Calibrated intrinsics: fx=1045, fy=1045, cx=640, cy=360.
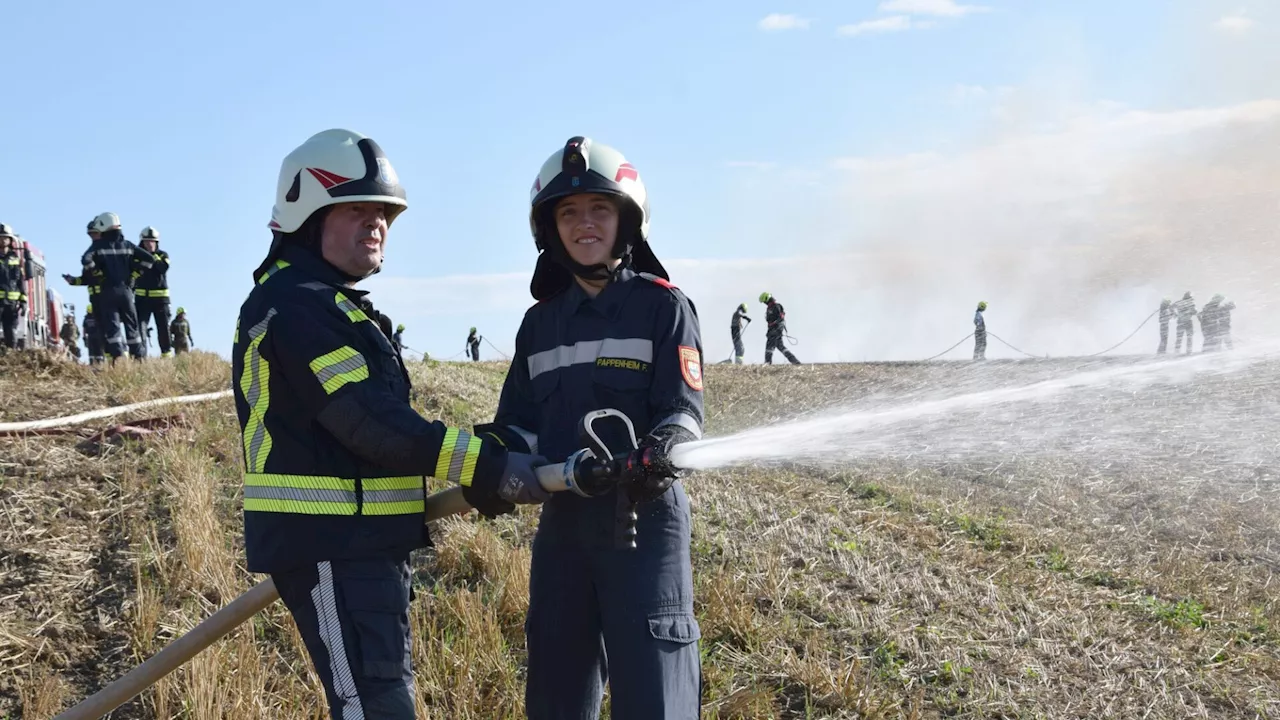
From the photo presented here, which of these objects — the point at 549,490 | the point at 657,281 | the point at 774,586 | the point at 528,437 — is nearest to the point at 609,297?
the point at 657,281

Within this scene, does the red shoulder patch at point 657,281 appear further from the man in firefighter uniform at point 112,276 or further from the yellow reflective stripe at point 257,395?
the man in firefighter uniform at point 112,276

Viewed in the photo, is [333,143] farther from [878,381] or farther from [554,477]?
[878,381]

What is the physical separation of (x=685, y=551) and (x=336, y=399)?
1.17 m

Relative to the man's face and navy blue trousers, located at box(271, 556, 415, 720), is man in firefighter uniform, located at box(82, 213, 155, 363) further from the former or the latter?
navy blue trousers, located at box(271, 556, 415, 720)

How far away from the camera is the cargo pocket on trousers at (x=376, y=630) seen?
295 cm

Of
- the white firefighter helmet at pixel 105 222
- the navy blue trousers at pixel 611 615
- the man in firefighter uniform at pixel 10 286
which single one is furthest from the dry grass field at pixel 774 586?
the man in firefighter uniform at pixel 10 286

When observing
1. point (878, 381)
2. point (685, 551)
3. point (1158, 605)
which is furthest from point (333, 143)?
point (878, 381)

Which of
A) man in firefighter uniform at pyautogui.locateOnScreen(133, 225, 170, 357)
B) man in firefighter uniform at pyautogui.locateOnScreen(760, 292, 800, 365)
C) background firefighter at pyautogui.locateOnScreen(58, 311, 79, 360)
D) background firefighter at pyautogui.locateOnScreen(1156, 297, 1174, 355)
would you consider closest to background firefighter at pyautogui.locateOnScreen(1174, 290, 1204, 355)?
background firefighter at pyautogui.locateOnScreen(1156, 297, 1174, 355)

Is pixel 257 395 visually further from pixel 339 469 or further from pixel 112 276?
pixel 112 276

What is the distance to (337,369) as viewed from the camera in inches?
121

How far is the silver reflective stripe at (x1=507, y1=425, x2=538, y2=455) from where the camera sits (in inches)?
141

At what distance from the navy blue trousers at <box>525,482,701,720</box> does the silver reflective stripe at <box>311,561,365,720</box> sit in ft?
2.14

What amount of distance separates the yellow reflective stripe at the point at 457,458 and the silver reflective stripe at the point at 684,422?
562mm

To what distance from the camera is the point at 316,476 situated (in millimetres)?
3064
